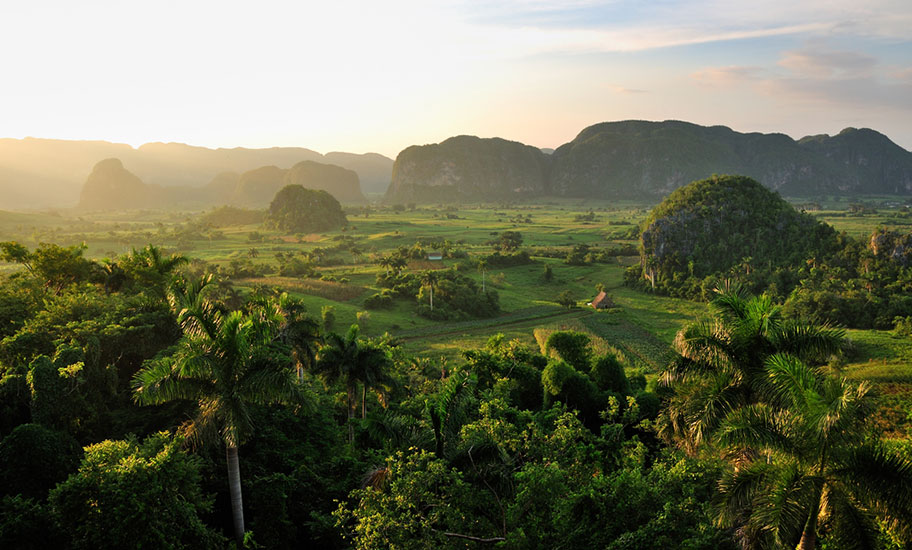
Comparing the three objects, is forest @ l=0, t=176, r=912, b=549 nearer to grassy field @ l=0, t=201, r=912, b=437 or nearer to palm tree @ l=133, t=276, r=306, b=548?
palm tree @ l=133, t=276, r=306, b=548

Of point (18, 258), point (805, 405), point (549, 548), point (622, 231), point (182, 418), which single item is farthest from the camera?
point (622, 231)

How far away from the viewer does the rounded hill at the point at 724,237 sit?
78500 millimetres

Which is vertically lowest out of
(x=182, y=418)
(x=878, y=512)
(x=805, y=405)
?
(x=182, y=418)

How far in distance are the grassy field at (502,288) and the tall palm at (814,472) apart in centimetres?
855

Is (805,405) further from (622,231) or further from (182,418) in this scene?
(622,231)

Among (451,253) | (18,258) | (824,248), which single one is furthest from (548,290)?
(18,258)

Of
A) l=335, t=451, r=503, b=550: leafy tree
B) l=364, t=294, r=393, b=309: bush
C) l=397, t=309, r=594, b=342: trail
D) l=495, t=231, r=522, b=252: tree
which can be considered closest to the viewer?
l=335, t=451, r=503, b=550: leafy tree

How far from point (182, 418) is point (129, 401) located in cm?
295

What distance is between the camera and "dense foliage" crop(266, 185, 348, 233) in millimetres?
156375

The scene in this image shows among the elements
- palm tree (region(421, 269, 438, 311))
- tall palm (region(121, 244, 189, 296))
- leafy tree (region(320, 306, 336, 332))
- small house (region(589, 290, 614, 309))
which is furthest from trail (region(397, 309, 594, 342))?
tall palm (region(121, 244, 189, 296))

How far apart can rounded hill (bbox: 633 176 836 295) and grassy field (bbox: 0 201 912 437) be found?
24.1 ft

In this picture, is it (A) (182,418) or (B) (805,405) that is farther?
(A) (182,418)

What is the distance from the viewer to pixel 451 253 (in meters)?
98.9

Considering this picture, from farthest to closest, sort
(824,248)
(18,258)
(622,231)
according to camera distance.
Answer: (622,231), (824,248), (18,258)
